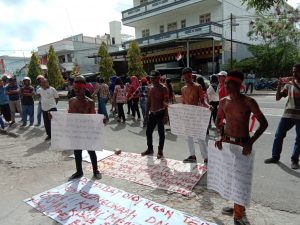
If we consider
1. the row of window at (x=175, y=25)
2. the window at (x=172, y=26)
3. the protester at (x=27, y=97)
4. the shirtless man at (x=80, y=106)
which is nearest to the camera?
the shirtless man at (x=80, y=106)

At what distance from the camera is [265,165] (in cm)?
539

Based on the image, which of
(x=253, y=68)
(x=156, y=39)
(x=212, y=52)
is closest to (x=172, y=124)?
(x=212, y=52)

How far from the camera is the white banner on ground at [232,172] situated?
3.25 meters

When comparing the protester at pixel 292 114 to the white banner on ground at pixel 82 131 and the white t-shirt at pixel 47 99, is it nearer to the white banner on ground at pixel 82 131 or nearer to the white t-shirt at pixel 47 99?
the white banner on ground at pixel 82 131

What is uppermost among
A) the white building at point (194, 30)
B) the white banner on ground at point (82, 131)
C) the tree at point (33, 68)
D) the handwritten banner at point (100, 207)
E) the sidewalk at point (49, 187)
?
the white building at point (194, 30)

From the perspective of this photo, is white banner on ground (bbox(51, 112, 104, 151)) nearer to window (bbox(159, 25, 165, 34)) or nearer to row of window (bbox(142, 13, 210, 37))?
row of window (bbox(142, 13, 210, 37))

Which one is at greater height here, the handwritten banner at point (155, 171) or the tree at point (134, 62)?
the tree at point (134, 62)

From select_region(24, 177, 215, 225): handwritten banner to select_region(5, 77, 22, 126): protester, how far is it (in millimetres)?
7584

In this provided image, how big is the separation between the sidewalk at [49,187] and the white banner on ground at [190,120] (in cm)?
87

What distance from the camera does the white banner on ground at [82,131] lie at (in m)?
4.95

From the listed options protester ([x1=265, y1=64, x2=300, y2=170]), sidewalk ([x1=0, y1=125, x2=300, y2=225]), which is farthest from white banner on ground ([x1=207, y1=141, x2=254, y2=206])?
protester ([x1=265, y1=64, x2=300, y2=170])

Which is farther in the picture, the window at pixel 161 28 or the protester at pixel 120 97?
the window at pixel 161 28

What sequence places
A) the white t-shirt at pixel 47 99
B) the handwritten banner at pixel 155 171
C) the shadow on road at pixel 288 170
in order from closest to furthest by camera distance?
the handwritten banner at pixel 155 171, the shadow on road at pixel 288 170, the white t-shirt at pixel 47 99

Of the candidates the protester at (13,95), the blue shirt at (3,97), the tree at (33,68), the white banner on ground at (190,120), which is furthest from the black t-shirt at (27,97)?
the tree at (33,68)
